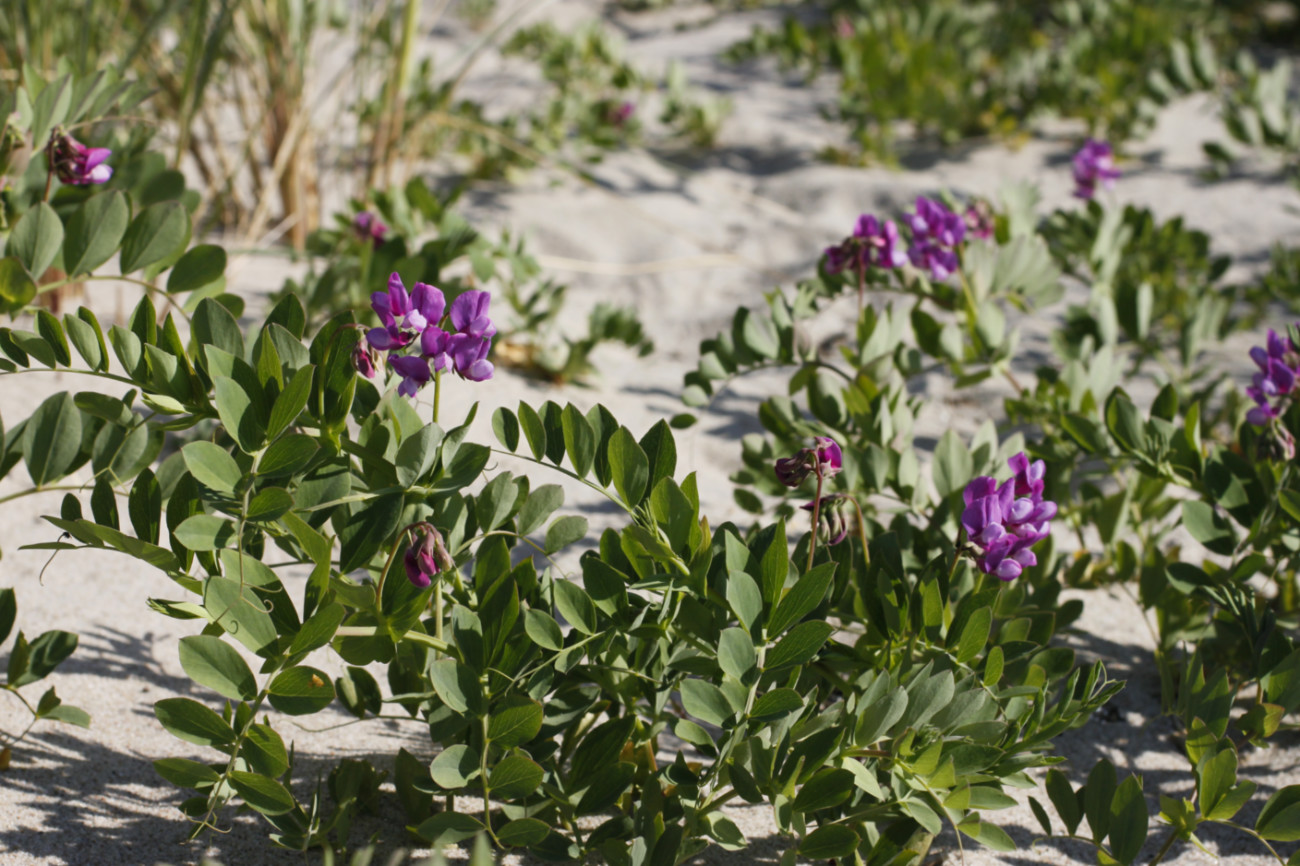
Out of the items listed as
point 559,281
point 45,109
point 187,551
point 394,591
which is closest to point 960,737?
point 394,591

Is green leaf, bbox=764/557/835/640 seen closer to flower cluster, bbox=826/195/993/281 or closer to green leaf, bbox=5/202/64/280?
flower cluster, bbox=826/195/993/281

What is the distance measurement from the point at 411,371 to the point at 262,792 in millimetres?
458

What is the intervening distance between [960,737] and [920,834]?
122 millimetres

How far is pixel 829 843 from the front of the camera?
1.06 m

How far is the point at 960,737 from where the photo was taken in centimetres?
112

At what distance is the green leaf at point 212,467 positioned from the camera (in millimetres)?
1018

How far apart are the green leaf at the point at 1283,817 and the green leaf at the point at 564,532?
31.7 inches

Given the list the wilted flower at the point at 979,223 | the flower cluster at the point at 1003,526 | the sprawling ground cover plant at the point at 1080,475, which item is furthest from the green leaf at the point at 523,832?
the wilted flower at the point at 979,223

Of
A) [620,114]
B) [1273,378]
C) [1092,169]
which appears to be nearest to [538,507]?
[1273,378]

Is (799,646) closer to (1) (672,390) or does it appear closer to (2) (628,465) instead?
(2) (628,465)

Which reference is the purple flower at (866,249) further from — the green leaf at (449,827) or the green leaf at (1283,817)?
the green leaf at (449,827)

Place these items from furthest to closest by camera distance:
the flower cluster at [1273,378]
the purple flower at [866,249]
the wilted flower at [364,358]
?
the purple flower at [866,249]
the flower cluster at [1273,378]
the wilted flower at [364,358]

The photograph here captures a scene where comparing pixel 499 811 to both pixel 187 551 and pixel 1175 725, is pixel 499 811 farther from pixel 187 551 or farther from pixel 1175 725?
pixel 1175 725

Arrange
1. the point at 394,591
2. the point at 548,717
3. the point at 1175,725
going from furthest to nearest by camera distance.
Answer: the point at 1175,725, the point at 548,717, the point at 394,591
